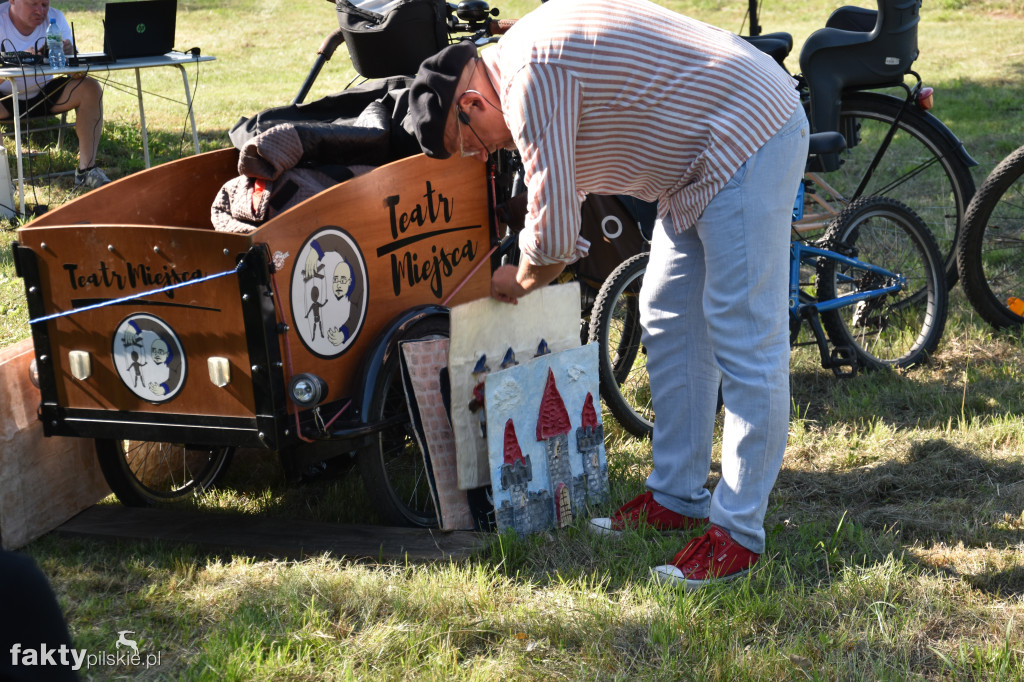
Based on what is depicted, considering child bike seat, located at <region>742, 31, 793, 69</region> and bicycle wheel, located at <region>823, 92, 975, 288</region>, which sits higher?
child bike seat, located at <region>742, 31, 793, 69</region>

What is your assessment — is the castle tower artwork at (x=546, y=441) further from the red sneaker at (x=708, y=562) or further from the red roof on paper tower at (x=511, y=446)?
the red sneaker at (x=708, y=562)

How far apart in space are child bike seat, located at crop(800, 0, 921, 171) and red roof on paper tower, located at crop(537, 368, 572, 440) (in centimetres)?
214

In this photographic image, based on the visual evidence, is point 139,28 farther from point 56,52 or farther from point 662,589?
point 662,589

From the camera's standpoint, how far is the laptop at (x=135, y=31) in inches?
289

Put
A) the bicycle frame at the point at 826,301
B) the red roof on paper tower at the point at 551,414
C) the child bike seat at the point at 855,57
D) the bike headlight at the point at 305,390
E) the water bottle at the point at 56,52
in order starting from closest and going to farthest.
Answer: the bike headlight at the point at 305,390, the red roof on paper tower at the point at 551,414, the bicycle frame at the point at 826,301, the child bike seat at the point at 855,57, the water bottle at the point at 56,52

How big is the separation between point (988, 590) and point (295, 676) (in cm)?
185

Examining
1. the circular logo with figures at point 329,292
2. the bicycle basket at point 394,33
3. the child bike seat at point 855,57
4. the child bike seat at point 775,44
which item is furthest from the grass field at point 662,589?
the bicycle basket at point 394,33

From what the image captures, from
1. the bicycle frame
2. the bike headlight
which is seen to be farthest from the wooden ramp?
the bicycle frame

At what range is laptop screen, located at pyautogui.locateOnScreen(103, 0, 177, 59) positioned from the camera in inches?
290

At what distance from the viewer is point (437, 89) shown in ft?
8.04

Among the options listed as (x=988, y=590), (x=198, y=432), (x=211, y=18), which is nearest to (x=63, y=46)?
(x=198, y=432)

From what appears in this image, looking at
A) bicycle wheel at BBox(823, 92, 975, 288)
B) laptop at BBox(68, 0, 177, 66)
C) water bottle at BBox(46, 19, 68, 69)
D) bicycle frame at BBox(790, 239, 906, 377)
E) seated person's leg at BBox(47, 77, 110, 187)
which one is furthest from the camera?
seated person's leg at BBox(47, 77, 110, 187)

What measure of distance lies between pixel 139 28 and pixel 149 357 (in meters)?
5.33

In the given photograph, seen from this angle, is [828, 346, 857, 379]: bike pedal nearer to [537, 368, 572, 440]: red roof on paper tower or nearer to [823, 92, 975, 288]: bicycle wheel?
[823, 92, 975, 288]: bicycle wheel
